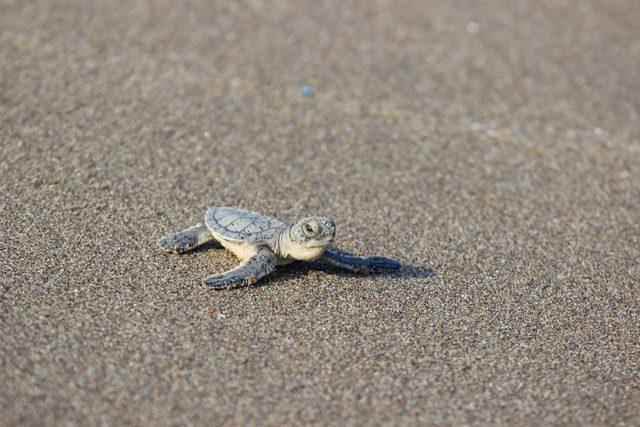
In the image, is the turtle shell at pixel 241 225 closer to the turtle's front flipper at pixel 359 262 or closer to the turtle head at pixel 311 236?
the turtle head at pixel 311 236

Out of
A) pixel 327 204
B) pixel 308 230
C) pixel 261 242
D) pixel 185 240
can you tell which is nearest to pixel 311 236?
pixel 308 230

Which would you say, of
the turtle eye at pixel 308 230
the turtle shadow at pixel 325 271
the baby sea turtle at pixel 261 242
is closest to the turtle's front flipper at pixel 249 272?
the baby sea turtle at pixel 261 242

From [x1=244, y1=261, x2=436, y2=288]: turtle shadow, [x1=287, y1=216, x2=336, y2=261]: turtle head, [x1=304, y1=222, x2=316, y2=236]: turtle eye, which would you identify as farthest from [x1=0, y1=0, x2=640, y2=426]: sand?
[x1=304, y1=222, x2=316, y2=236]: turtle eye

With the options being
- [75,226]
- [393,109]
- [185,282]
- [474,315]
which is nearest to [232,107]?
[393,109]

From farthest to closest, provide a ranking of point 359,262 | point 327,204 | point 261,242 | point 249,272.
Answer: point 327,204
point 359,262
point 261,242
point 249,272

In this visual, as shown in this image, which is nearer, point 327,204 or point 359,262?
point 359,262

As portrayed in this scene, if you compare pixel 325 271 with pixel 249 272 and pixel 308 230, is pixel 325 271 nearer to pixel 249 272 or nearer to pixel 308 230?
pixel 308 230

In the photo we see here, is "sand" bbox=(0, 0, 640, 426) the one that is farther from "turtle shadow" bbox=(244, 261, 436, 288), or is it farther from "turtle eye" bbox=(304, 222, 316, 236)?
"turtle eye" bbox=(304, 222, 316, 236)
